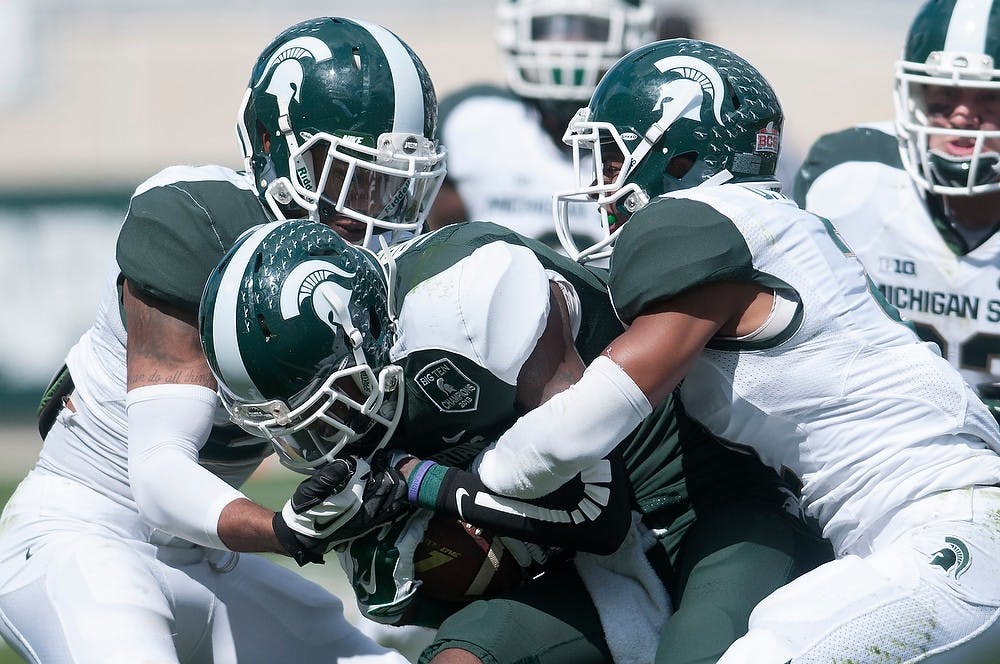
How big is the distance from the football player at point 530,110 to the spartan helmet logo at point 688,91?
2819 millimetres

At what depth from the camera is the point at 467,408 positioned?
2703 mm

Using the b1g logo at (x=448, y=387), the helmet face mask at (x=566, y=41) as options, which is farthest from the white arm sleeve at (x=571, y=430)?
the helmet face mask at (x=566, y=41)

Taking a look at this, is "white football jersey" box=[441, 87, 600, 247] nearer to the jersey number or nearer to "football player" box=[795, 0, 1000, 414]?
"football player" box=[795, 0, 1000, 414]

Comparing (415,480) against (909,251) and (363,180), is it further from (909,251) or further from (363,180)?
(909,251)

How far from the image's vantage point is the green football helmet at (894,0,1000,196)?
13.0 feet

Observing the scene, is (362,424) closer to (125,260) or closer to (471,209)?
(125,260)

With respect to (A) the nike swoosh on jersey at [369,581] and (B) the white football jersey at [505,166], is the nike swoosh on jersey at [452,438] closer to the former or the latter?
(A) the nike swoosh on jersey at [369,581]

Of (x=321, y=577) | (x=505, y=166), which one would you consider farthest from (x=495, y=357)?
(x=505, y=166)

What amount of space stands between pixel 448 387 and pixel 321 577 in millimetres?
2851

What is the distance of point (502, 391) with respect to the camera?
268 centimetres

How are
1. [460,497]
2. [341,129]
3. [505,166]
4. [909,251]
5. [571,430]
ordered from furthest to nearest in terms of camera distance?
[505,166], [909,251], [341,129], [460,497], [571,430]

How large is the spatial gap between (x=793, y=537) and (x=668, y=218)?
75 cm

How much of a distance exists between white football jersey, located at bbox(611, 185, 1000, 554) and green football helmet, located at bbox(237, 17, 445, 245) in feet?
2.39

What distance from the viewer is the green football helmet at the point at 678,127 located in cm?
298
